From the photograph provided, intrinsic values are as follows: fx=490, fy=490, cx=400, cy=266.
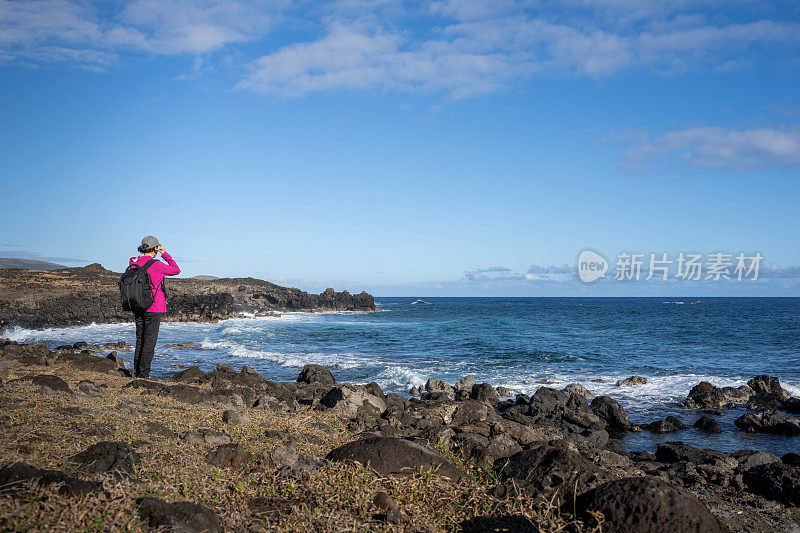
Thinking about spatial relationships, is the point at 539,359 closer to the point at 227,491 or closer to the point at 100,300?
the point at 227,491

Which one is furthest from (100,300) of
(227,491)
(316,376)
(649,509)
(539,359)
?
(649,509)

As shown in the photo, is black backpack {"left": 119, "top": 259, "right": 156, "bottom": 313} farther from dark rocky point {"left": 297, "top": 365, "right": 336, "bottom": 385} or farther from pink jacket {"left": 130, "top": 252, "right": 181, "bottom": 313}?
dark rocky point {"left": 297, "top": 365, "right": 336, "bottom": 385}

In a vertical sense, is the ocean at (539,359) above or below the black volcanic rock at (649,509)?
below

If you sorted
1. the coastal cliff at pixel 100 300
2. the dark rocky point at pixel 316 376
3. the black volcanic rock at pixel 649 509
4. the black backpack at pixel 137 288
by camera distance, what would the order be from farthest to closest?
1. the coastal cliff at pixel 100 300
2. the dark rocky point at pixel 316 376
3. the black backpack at pixel 137 288
4. the black volcanic rock at pixel 649 509

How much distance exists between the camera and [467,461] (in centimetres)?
555

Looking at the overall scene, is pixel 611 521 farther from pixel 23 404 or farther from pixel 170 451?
pixel 23 404

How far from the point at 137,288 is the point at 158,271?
1.49 feet

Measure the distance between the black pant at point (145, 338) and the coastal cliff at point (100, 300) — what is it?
29.8 metres

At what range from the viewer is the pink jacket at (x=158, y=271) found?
8.48m

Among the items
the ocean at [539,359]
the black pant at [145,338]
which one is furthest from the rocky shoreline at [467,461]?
the ocean at [539,359]

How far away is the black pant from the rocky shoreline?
45 centimetres

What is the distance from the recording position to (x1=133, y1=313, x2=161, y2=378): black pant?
8711mm

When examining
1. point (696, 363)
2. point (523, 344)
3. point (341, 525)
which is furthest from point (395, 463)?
point (523, 344)

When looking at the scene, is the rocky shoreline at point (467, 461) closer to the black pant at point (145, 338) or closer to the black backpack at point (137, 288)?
the black pant at point (145, 338)
